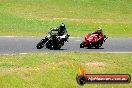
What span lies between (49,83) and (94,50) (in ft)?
31.3

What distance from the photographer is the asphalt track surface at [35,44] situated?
28.0 m

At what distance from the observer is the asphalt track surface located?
92.0 feet

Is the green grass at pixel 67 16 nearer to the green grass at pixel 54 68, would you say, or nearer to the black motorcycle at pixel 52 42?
the black motorcycle at pixel 52 42

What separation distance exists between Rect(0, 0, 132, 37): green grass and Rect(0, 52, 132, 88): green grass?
42.1ft

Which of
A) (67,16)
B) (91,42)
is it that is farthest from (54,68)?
(67,16)

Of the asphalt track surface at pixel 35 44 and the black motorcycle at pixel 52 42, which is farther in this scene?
the black motorcycle at pixel 52 42

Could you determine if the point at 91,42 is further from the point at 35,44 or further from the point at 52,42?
the point at 35,44

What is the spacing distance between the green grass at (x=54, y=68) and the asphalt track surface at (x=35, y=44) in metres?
2.64

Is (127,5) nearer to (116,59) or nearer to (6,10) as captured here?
(6,10)

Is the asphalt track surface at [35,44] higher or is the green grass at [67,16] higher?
the asphalt track surface at [35,44]

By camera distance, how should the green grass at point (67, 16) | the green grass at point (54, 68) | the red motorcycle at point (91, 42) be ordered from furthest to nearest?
1. the green grass at point (67, 16)
2. the red motorcycle at point (91, 42)
3. the green grass at point (54, 68)

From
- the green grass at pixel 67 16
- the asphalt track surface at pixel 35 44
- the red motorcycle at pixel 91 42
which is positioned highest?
the red motorcycle at pixel 91 42

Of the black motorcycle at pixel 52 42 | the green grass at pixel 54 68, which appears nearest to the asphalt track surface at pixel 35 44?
the black motorcycle at pixel 52 42

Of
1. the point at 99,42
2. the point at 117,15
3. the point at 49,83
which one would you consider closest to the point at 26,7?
the point at 117,15
